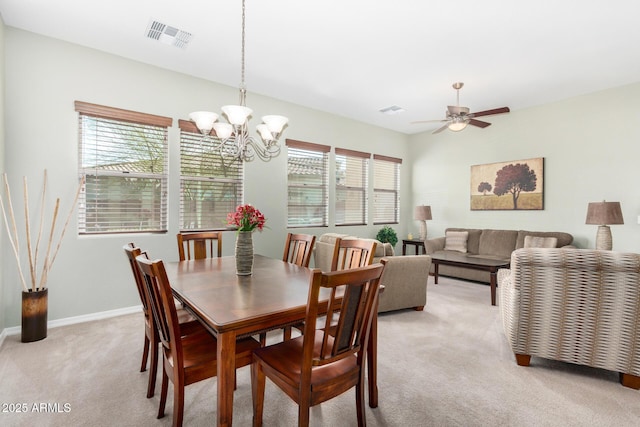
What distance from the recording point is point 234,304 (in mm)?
1593

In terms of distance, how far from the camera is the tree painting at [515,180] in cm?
530

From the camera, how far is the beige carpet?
1.83 metres

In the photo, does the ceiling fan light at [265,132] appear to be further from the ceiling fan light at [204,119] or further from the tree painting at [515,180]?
the tree painting at [515,180]

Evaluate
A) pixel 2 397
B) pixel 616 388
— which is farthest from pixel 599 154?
pixel 2 397

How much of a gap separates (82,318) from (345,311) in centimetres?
330

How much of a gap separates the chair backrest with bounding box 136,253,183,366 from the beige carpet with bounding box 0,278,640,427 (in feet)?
1.86

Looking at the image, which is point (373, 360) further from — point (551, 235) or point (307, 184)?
point (551, 235)

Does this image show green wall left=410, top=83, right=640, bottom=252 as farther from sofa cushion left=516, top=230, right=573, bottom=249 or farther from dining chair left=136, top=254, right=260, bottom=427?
dining chair left=136, top=254, right=260, bottom=427

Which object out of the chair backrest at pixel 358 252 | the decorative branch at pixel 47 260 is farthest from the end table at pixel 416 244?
the decorative branch at pixel 47 260

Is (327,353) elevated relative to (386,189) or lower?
lower

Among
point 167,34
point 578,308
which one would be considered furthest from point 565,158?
point 167,34

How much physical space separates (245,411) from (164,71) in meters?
3.74

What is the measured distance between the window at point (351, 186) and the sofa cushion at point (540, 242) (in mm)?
2670

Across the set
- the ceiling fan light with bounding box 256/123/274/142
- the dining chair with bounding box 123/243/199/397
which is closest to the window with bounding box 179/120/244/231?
the ceiling fan light with bounding box 256/123/274/142
